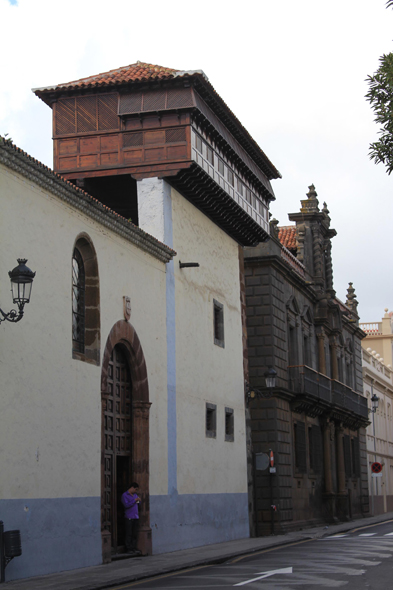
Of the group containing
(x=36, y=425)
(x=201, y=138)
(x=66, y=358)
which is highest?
(x=201, y=138)

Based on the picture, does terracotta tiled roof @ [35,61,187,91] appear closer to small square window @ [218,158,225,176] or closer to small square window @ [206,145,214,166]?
small square window @ [206,145,214,166]

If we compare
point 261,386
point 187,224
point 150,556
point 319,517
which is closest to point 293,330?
point 261,386

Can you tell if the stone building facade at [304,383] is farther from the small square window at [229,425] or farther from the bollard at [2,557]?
the bollard at [2,557]

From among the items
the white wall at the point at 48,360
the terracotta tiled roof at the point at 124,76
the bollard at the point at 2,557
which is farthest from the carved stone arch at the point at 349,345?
the bollard at the point at 2,557

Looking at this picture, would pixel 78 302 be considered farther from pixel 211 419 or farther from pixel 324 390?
pixel 324 390

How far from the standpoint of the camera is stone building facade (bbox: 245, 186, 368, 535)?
1180 inches

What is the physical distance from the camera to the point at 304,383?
32500 mm

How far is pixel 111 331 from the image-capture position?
18.5 metres

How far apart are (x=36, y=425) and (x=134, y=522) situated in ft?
15.5

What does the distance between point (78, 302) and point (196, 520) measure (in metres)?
7.86

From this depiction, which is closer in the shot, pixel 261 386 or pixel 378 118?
pixel 378 118

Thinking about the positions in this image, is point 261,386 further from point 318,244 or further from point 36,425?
point 36,425

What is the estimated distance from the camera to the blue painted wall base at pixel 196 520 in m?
20.3

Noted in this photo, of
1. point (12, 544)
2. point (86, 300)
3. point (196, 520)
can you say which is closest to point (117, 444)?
point (86, 300)
